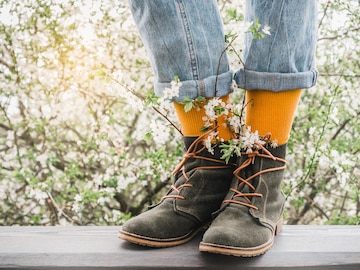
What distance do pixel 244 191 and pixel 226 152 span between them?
0.10m

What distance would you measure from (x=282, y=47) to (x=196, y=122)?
0.23 m

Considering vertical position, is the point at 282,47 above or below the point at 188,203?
above

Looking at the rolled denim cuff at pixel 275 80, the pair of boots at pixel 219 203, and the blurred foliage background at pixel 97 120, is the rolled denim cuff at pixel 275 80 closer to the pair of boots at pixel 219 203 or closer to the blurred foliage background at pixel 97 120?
the pair of boots at pixel 219 203

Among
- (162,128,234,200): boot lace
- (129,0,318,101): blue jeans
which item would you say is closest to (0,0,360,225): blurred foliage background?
(162,128,234,200): boot lace

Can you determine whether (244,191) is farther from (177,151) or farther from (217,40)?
(177,151)

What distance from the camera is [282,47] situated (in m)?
0.96

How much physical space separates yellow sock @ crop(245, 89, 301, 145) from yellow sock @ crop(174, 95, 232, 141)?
0.05 meters

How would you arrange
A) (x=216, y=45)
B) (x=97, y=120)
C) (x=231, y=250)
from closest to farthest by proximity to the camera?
1. (x=231, y=250)
2. (x=216, y=45)
3. (x=97, y=120)

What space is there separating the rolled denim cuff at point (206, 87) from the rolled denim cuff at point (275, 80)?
1.6 inches

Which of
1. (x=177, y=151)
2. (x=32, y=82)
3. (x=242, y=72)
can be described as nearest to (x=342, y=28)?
(x=177, y=151)

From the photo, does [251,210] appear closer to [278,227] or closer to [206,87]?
[278,227]

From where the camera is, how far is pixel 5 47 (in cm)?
210

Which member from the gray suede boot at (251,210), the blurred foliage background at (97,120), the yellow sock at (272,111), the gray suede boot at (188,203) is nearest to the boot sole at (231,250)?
the gray suede boot at (251,210)

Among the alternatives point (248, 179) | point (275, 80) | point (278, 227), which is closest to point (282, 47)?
point (275, 80)
